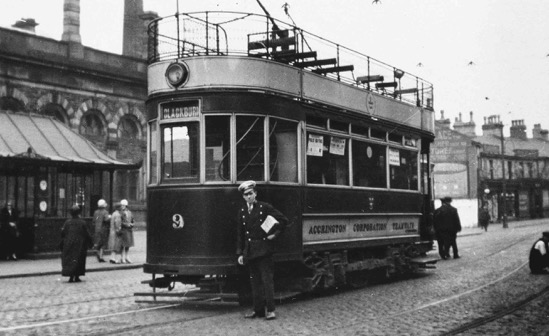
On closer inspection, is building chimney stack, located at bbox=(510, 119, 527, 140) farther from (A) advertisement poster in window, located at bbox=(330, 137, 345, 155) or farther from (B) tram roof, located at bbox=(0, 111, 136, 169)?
(A) advertisement poster in window, located at bbox=(330, 137, 345, 155)

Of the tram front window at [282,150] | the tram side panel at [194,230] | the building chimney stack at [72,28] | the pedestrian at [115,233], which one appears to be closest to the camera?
the tram side panel at [194,230]

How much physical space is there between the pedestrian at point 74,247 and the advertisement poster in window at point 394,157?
673 centimetres

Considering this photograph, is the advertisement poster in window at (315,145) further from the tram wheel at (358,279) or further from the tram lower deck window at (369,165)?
the tram wheel at (358,279)

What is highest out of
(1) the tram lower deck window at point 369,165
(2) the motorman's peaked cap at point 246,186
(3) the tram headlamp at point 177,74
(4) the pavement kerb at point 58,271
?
(3) the tram headlamp at point 177,74

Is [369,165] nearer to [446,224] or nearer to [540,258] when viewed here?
[540,258]

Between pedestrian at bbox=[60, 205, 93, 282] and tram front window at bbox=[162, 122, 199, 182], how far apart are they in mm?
5745

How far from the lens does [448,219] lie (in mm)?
20938

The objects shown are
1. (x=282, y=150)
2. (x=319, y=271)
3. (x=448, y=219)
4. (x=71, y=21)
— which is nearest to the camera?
(x=282, y=150)

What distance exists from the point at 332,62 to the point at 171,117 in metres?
3.65

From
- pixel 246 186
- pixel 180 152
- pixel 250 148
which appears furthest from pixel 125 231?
pixel 246 186

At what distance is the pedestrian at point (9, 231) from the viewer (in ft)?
70.9

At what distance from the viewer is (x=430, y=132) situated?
55.6ft

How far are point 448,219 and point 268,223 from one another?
1237 centimetres

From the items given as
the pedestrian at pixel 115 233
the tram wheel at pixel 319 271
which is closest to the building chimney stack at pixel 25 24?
the pedestrian at pixel 115 233
